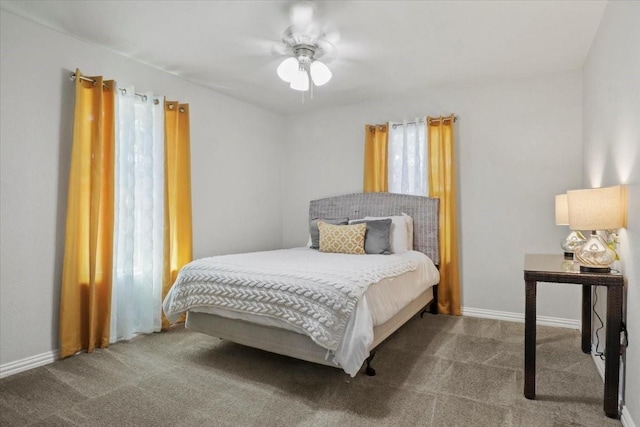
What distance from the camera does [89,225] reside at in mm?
2863

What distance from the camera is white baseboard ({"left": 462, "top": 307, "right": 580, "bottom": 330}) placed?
11.5ft

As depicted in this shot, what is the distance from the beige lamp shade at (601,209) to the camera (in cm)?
197

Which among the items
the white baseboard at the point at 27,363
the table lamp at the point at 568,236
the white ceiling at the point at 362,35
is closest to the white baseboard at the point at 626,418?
the table lamp at the point at 568,236

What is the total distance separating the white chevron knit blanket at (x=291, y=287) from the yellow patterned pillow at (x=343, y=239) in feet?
1.50

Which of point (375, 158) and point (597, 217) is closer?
point (597, 217)

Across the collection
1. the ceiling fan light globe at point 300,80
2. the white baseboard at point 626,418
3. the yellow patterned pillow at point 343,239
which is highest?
the ceiling fan light globe at point 300,80

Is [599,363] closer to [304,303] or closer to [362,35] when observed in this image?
[304,303]

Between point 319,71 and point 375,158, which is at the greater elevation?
point 319,71

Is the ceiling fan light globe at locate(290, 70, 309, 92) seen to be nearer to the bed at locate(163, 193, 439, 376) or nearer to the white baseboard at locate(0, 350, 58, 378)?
the bed at locate(163, 193, 439, 376)

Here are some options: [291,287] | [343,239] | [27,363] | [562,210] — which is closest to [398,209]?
[343,239]

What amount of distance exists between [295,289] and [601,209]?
183 cm

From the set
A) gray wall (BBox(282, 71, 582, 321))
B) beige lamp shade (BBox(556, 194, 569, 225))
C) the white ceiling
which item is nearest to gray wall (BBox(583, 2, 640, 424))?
beige lamp shade (BBox(556, 194, 569, 225))

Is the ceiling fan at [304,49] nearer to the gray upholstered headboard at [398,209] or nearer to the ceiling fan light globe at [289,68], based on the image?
the ceiling fan light globe at [289,68]

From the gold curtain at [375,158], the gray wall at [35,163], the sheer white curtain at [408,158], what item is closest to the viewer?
the gray wall at [35,163]
